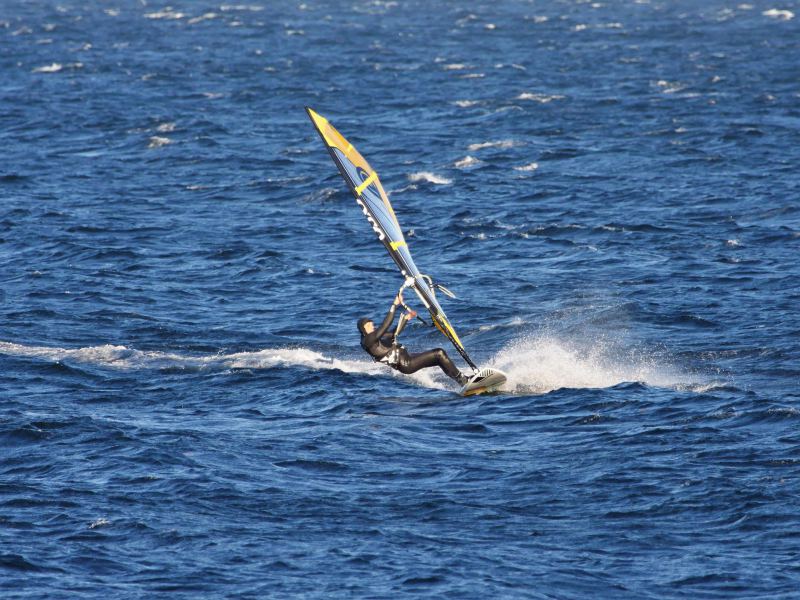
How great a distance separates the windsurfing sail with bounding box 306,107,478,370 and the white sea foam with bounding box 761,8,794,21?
7811cm

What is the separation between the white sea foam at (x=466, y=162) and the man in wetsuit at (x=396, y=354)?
25.5 m

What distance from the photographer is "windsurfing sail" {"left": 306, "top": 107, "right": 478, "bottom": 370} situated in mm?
26578

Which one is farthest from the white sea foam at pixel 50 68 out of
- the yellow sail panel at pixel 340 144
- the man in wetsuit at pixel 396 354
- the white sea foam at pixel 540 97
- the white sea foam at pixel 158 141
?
the man in wetsuit at pixel 396 354

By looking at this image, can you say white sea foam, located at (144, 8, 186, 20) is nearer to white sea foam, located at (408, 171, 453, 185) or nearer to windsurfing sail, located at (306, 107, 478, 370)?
white sea foam, located at (408, 171, 453, 185)

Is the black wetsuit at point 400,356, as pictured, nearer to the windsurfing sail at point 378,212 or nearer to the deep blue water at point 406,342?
the windsurfing sail at point 378,212

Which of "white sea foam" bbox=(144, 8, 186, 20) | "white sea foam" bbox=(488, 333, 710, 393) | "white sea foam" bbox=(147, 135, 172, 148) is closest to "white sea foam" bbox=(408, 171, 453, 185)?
"white sea foam" bbox=(147, 135, 172, 148)

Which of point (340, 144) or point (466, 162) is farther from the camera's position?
point (466, 162)

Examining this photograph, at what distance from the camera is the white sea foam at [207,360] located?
28875mm

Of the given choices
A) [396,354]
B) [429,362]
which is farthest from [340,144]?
[429,362]

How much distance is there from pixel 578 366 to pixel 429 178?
72.9ft

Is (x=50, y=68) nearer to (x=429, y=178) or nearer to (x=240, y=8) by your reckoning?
(x=429, y=178)

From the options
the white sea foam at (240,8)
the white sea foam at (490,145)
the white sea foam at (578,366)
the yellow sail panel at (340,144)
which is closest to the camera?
the white sea foam at (578,366)

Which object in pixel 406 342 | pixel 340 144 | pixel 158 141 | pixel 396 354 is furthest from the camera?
pixel 158 141

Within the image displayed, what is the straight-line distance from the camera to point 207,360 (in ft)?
96.6
